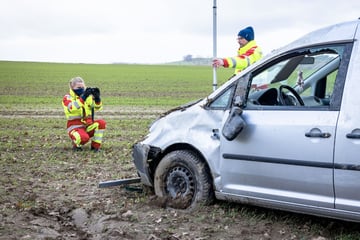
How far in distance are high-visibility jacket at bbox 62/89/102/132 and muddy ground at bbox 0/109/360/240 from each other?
→ 212 centimetres

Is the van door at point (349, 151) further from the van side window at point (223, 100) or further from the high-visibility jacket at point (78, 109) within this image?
the high-visibility jacket at point (78, 109)

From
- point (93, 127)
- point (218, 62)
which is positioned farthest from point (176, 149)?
point (93, 127)

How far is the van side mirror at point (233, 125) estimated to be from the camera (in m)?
5.47

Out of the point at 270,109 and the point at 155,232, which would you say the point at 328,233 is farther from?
the point at 155,232

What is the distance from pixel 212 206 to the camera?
6090 millimetres

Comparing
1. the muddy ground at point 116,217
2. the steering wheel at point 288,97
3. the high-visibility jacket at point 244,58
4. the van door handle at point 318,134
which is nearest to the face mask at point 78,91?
the muddy ground at point 116,217

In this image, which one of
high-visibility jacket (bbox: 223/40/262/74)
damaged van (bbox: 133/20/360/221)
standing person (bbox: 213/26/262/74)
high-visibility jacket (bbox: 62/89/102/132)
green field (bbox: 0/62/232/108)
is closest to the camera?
damaged van (bbox: 133/20/360/221)

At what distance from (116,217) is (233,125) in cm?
165

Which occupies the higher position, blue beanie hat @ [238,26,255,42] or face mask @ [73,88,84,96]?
blue beanie hat @ [238,26,255,42]

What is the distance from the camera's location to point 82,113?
10.4 meters

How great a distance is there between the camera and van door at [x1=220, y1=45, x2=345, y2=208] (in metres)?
5.03

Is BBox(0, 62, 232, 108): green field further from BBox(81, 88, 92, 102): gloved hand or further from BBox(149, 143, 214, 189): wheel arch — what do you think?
BBox(149, 143, 214, 189): wheel arch

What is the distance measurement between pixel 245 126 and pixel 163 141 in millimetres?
1205

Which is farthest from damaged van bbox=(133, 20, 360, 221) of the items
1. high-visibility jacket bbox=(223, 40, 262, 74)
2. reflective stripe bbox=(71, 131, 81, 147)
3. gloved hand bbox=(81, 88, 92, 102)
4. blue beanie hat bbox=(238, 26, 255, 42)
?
reflective stripe bbox=(71, 131, 81, 147)
